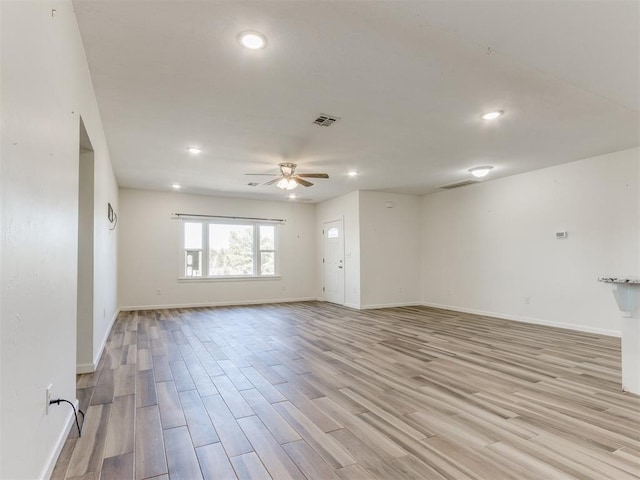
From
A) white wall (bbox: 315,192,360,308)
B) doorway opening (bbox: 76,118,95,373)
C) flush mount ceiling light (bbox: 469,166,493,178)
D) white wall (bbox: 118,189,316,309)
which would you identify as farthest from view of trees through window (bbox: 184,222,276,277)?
flush mount ceiling light (bbox: 469,166,493,178)

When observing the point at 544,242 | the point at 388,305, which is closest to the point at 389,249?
the point at 388,305

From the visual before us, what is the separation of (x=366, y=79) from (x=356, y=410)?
263cm

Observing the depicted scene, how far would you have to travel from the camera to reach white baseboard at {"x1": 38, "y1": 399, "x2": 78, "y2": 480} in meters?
1.65

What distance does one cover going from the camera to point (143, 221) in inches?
296

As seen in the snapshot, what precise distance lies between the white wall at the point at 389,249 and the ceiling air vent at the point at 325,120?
12.5 ft

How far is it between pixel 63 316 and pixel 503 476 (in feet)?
8.45

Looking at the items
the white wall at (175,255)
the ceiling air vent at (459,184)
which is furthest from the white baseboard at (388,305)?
the ceiling air vent at (459,184)

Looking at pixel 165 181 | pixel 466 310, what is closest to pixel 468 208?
pixel 466 310

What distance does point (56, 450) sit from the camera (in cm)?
186

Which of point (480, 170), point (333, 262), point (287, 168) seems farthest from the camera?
point (333, 262)

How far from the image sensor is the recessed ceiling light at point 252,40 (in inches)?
91.1

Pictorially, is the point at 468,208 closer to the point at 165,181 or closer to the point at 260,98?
the point at 260,98

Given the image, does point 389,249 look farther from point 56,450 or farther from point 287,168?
point 56,450

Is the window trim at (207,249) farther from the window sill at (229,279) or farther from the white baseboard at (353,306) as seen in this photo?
the white baseboard at (353,306)
